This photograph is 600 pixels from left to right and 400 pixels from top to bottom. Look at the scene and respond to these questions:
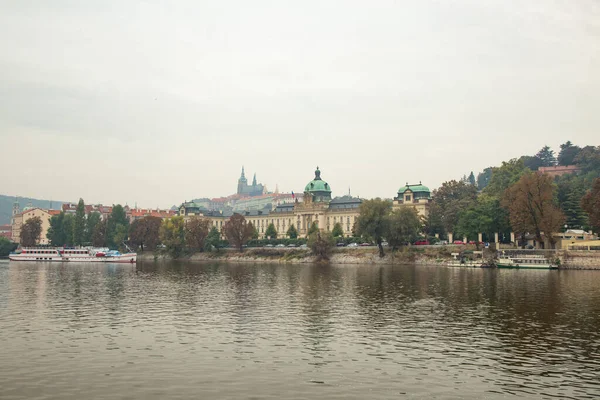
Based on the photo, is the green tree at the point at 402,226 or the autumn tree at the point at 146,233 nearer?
→ the green tree at the point at 402,226

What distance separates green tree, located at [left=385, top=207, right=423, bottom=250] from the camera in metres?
135

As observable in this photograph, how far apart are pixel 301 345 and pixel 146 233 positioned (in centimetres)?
16332

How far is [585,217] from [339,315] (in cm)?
10747

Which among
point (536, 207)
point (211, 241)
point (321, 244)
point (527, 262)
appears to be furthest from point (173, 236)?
point (536, 207)

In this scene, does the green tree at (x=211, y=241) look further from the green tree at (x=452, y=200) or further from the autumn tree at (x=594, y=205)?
the autumn tree at (x=594, y=205)

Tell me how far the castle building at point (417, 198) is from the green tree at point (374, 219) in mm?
44147

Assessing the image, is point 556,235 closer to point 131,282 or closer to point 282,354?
point 131,282


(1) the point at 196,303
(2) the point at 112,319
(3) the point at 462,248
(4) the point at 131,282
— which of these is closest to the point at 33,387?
(2) the point at 112,319

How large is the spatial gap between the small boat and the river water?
47.9 m

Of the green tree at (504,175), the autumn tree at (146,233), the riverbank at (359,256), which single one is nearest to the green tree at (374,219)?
the riverbank at (359,256)

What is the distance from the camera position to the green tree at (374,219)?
13675 cm

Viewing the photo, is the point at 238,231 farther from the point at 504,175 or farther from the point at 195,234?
the point at 504,175

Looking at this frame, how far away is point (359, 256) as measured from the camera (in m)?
146

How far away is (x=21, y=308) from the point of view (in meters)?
51.4
